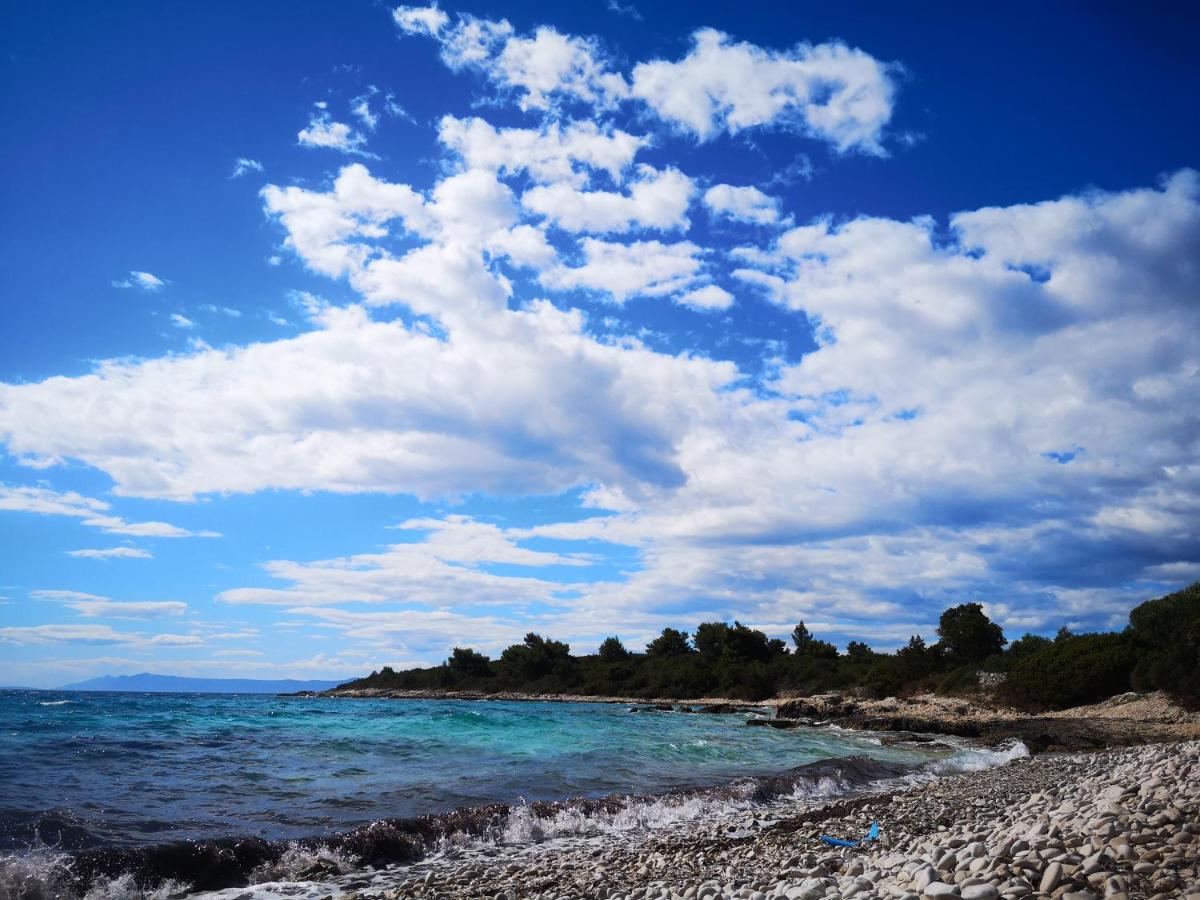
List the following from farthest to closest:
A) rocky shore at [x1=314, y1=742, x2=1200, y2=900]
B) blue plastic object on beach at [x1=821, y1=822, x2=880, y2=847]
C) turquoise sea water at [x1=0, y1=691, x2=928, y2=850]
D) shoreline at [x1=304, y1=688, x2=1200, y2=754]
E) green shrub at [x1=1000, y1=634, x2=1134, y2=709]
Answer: green shrub at [x1=1000, y1=634, x2=1134, y2=709] → shoreline at [x1=304, y1=688, x2=1200, y2=754] → turquoise sea water at [x1=0, y1=691, x2=928, y2=850] → blue plastic object on beach at [x1=821, y1=822, x2=880, y2=847] → rocky shore at [x1=314, y1=742, x2=1200, y2=900]

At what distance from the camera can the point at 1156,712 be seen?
3522cm

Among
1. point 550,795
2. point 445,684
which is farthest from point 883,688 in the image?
point 445,684

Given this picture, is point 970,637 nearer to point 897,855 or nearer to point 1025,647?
point 1025,647

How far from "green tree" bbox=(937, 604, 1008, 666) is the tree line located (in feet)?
0.29

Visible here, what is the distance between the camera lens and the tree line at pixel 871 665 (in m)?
41.2

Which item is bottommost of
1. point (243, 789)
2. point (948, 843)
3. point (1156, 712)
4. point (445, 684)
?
point (445, 684)

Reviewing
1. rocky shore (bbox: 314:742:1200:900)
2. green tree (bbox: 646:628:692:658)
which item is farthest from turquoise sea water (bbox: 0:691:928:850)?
green tree (bbox: 646:628:692:658)

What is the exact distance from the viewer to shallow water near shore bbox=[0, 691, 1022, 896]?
35.2 feet

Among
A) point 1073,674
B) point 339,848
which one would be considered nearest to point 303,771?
point 339,848

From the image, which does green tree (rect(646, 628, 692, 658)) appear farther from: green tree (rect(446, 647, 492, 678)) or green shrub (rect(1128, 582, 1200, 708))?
green shrub (rect(1128, 582, 1200, 708))

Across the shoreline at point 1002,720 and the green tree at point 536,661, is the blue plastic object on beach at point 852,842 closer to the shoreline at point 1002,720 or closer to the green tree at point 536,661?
the shoreline at point 1002,720

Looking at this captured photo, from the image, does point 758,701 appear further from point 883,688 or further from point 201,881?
point 201,881

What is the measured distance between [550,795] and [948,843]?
33.8ft

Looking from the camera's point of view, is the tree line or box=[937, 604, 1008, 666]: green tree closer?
the tree line
